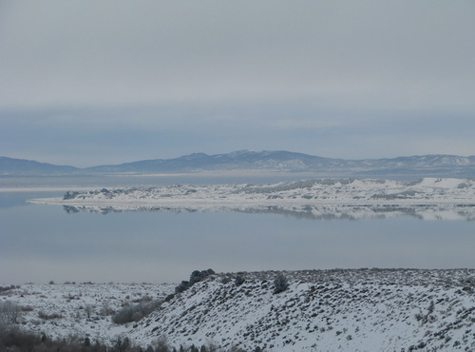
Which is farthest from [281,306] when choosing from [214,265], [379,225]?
[379,225]

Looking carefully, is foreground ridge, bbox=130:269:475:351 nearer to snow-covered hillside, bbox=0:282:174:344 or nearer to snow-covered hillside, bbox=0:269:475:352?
snow-covered hillside, bbox=0:269:475:352

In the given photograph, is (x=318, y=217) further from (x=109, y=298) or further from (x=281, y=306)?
(x=281, y=306)

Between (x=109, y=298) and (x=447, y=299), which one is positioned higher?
(x=447, y=299)

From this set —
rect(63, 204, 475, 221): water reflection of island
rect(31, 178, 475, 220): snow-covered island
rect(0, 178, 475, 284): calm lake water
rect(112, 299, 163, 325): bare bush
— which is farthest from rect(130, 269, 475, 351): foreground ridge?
rect(31, 178, 475, 220): snow-covered island

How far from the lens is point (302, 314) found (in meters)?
10.9

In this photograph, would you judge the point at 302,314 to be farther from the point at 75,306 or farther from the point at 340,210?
the point at 340,210

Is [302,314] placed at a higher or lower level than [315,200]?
lower

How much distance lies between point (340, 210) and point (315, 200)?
13.7m

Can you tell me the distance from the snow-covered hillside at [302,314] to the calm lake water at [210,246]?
1002cm

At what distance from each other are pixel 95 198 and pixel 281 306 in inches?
2713

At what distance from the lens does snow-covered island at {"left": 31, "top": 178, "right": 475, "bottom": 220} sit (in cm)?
5569

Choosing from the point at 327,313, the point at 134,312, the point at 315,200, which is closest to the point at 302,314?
the point at 327,313

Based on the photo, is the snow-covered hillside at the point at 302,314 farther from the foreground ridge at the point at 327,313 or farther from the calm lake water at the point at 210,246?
the calm lake water at the point at 210,246

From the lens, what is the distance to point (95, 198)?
255 feet
